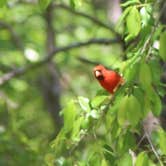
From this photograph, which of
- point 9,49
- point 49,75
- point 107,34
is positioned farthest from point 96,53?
point 9,49

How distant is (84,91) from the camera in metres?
8.22

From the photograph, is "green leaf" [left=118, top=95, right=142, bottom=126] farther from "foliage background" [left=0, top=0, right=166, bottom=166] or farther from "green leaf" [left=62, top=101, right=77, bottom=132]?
"green leaf" [left=62, top=101, right=77, bottom=132]

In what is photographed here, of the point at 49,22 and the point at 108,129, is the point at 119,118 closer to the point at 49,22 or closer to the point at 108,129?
the point at 108,129

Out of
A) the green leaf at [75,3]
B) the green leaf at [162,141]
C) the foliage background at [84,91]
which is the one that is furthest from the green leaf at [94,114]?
the green leaf at [75,3]

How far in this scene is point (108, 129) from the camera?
2545mm

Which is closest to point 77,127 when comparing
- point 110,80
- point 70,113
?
point 70,113

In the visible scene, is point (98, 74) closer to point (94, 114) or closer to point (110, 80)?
point (110, 80)

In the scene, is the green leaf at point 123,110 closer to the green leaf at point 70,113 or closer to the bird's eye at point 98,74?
the green leaf at point 70,113

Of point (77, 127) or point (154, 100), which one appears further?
point (77, 127)

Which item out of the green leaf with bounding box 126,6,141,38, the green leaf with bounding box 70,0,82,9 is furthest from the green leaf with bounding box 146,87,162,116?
the green leaf with bounding box 70,0,82,9

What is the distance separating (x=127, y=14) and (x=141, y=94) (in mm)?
467

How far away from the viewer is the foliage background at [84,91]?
8.07ft

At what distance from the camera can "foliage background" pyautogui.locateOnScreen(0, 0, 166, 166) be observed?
2459 mm

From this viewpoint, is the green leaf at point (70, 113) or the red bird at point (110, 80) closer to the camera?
the green leaf at point (70, 113)
